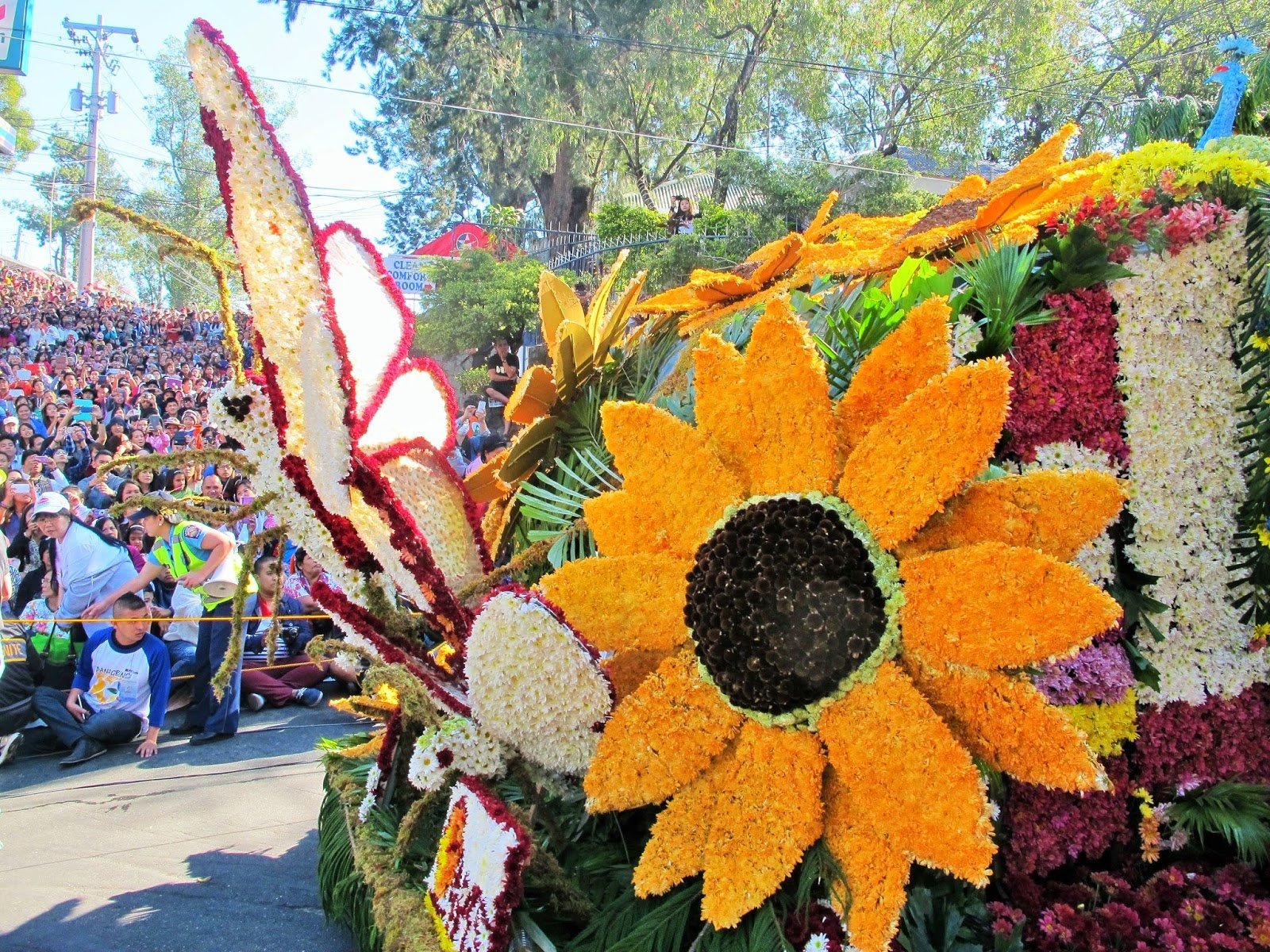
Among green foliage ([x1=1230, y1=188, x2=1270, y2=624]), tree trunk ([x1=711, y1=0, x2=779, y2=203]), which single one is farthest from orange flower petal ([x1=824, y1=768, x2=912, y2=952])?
A: tree trunk ([x1=711, y1=0, x2=779, y2=203])

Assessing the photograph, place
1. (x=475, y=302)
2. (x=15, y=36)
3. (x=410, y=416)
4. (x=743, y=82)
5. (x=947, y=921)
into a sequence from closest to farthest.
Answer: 1. (x=947, y=921)
2. (x=410, y=416)
3. (x=475, y=302)
4. (x=15, y=36)
5. (x=743, y=82)

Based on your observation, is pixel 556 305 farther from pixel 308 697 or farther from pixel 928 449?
pixel 308 697

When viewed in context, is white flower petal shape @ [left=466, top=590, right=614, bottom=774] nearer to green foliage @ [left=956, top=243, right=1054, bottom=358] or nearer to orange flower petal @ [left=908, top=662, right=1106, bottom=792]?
orange flower petal @ [left=908, top=662, right=1106, bottom=792]

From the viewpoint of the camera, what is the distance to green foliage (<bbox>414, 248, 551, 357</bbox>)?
1540 cm

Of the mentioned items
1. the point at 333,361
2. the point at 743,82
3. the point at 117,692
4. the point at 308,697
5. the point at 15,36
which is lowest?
the point at 308,697

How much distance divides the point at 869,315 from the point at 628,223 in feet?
44.5

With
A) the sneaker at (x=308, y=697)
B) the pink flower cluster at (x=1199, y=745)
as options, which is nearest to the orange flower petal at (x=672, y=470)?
the pink flower cluster at (x=1199, y=745)

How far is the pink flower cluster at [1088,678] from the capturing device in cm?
180

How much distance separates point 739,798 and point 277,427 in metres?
0.98

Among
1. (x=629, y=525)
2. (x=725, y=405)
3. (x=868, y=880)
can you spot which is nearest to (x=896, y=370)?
(x=725, y=405)

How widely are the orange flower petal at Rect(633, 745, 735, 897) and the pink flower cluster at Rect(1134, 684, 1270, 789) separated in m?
0.86

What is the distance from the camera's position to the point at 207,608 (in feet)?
19.4

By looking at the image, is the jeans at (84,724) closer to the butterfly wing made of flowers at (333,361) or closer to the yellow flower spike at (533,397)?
the yellow flower spike at (533,397)

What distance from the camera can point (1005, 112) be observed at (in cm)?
2123
